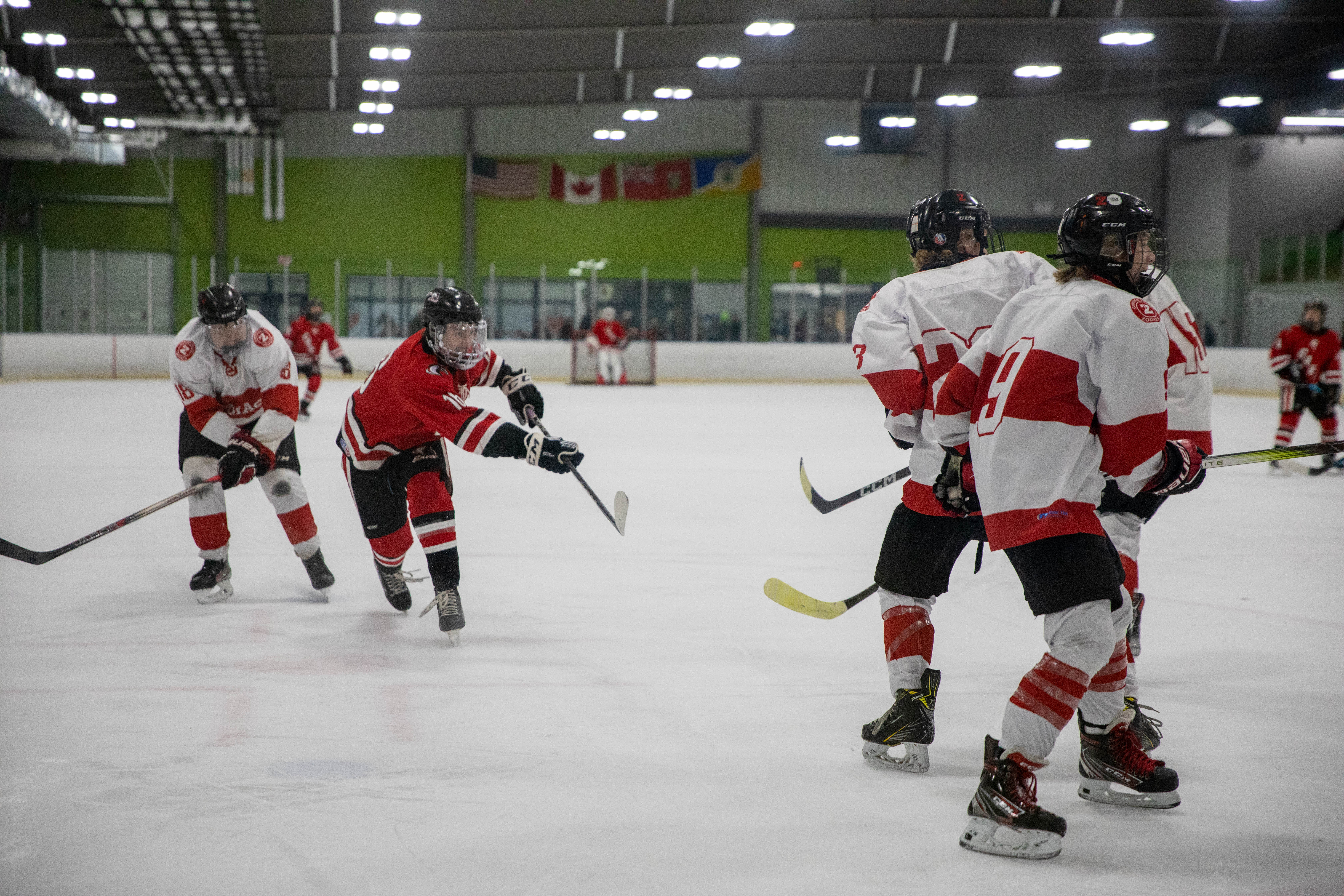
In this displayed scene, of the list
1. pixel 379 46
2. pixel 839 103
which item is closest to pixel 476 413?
pixel 379 46

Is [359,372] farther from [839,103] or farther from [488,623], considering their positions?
[488,623]

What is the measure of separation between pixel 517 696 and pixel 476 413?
826 mm

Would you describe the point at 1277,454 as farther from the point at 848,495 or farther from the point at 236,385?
the point at 236,385

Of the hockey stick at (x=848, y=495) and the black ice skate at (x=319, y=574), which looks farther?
the black ice skate at (x=319, y=574)

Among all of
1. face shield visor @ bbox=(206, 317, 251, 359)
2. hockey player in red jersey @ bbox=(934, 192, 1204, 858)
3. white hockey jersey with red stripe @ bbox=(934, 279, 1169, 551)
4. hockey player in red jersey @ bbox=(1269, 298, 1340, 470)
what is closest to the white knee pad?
hockey player in red jersey @ bbox=(934, 192, 1204, 858)

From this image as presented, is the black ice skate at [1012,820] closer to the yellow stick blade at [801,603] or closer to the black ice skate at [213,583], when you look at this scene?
the yellow stick blade at [801,603]

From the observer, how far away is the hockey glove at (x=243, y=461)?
11.6 feet

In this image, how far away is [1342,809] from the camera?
2037mm

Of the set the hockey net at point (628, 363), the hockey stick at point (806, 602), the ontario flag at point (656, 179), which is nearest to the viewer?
the hockey stick at point (806, 602)

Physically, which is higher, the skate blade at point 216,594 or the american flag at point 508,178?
the american flag at point 508,178

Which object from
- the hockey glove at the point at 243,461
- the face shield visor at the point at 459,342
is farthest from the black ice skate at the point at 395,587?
the face shield visor at the point at 459,342

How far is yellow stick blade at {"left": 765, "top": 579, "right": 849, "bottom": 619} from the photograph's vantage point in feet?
8.98

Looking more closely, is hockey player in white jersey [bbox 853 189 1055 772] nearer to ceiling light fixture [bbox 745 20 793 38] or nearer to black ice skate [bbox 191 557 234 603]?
black ice skate [bbox 191 557 234 603]

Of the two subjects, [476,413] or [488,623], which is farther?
[488,623]
